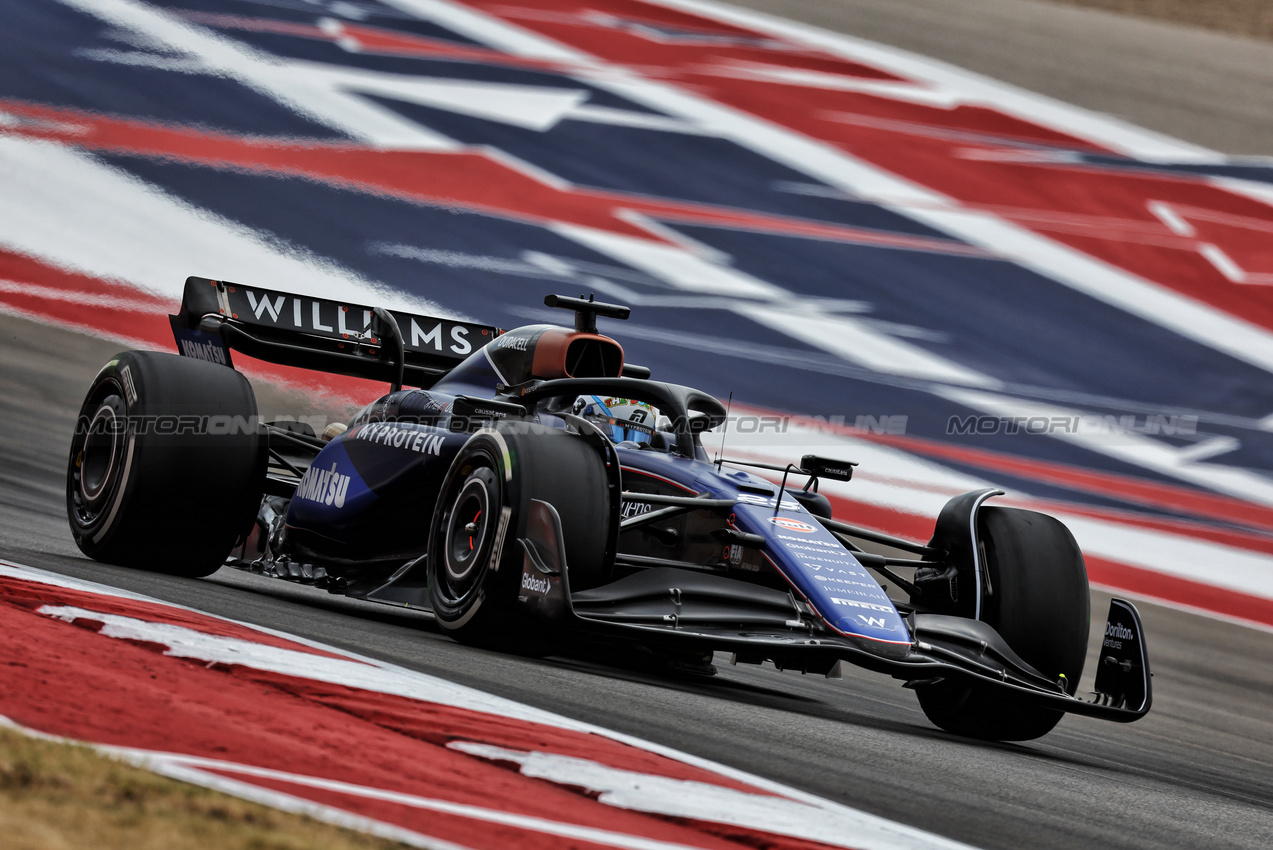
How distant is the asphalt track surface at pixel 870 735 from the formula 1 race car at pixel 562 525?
243mm

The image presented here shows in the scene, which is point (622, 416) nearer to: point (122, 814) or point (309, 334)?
point (309, 334)

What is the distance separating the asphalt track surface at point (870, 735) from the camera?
430cm

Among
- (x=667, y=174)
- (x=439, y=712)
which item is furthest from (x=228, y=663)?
(x=667, y=174)

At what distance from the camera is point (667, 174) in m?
19.9

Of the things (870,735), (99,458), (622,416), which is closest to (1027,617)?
(870,735)

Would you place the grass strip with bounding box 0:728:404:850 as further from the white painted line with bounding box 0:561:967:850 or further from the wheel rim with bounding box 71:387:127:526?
the wheel rim with bounding box 71:387:127:526

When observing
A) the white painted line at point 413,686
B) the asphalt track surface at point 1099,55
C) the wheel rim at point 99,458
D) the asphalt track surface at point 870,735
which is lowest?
the asphalt track surface at point 870,735

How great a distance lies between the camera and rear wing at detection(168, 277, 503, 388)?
8.88 metres

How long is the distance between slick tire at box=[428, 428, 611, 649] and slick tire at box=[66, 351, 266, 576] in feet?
6.35

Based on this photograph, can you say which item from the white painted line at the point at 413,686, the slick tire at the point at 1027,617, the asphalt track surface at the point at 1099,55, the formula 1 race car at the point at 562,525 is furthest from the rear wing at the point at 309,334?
the asphalt track surface at the point at 1099,55

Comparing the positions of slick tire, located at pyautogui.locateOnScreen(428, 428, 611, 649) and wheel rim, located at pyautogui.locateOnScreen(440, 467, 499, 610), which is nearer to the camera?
slick tire, located at pyautogui.locateOnScreen(428, 428, 611, 649)

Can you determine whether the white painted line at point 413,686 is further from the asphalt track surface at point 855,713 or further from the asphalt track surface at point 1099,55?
the asphalt track surface at point 1099,55

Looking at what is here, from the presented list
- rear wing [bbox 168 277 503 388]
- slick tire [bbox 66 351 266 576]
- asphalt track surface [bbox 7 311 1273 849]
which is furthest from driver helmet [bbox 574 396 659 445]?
rear wing [bbox 168 277 503 388]

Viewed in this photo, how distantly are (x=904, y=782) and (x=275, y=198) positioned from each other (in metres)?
14.2
